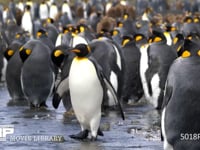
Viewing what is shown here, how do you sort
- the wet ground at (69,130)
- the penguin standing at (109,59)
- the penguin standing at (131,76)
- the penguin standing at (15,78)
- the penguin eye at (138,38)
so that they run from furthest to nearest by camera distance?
1. the penguin eye at (138,38)
2. the penguin standing at (15,78)
3. the penguin standing at (131,76)
4. the penguin standing at (109,59)
5. the wet ground at (69,130)

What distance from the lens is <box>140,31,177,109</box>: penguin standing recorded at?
11.9 metres

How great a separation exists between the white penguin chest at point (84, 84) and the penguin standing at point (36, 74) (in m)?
3.08

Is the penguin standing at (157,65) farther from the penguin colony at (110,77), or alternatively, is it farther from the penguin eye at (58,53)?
the penguin eye at (58,53)

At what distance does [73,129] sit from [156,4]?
40144 millimetres

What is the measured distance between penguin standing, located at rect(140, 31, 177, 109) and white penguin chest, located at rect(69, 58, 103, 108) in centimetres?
285

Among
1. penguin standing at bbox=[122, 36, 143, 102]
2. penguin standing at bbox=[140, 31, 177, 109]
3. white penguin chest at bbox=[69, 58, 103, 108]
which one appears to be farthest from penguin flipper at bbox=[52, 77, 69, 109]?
penguin standing at bbox=[122, 36, 143, 102]

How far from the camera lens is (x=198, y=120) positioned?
726 centimetres

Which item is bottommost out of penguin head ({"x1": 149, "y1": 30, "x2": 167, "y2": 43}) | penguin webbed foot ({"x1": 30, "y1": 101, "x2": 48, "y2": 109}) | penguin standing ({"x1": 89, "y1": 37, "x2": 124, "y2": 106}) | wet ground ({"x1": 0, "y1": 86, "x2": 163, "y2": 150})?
penguin webbed foot ({"x1": 30, "y1": 101, "x2": 48, "y2": 109})

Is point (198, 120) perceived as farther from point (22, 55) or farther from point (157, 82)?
point (22, 55)

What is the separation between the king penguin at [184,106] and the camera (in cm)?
721

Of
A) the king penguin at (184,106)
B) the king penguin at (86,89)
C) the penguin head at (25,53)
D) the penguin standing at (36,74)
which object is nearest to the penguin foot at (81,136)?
the king penguin at (86,89)

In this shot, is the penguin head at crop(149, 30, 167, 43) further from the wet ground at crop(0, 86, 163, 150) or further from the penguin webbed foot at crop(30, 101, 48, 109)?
the penguin webbed foot at crop(30, 101, 48, 109)

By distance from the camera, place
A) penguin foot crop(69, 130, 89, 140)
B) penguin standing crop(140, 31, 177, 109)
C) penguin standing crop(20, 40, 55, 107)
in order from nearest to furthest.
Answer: penguin foot crop(69, 130, 89, 140)
penguin standing crop(140, 31, 177, 109)
penguin standing crop(20, 40, 55, 107)

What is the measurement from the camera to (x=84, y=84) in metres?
9.05
